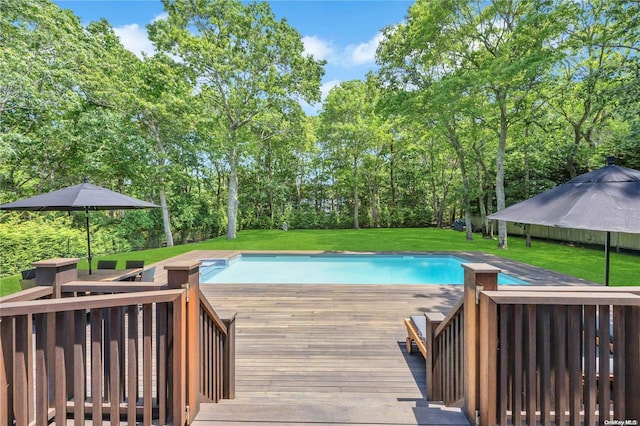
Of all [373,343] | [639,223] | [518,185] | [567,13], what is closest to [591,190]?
[639,223]

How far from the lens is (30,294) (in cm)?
186

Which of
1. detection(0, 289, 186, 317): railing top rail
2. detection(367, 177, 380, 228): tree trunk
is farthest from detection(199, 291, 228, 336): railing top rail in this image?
detection(367, 177, 380, 228): tree trunk

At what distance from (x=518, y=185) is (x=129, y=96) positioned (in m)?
17.4

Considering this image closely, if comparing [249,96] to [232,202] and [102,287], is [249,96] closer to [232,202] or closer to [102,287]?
[232,202]

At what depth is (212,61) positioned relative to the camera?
14.2 meters

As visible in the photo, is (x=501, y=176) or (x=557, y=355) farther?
(x=501, y=176)

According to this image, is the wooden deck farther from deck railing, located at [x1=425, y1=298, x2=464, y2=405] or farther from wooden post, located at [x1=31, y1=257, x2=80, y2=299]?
wooden post, located at [x1=31, y1=257, x2=80, y2=299]

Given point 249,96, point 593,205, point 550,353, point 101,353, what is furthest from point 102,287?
point 249,96

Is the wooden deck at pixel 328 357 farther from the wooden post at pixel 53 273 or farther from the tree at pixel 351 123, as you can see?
the tree at pixel 351 123

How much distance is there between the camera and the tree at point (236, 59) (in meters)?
13.8

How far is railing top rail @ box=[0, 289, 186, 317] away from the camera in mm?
1503

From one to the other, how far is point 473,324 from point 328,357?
1951 mm

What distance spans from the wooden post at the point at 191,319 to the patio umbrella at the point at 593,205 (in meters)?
2.68

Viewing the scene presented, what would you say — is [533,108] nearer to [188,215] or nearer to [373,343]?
[373,343]
